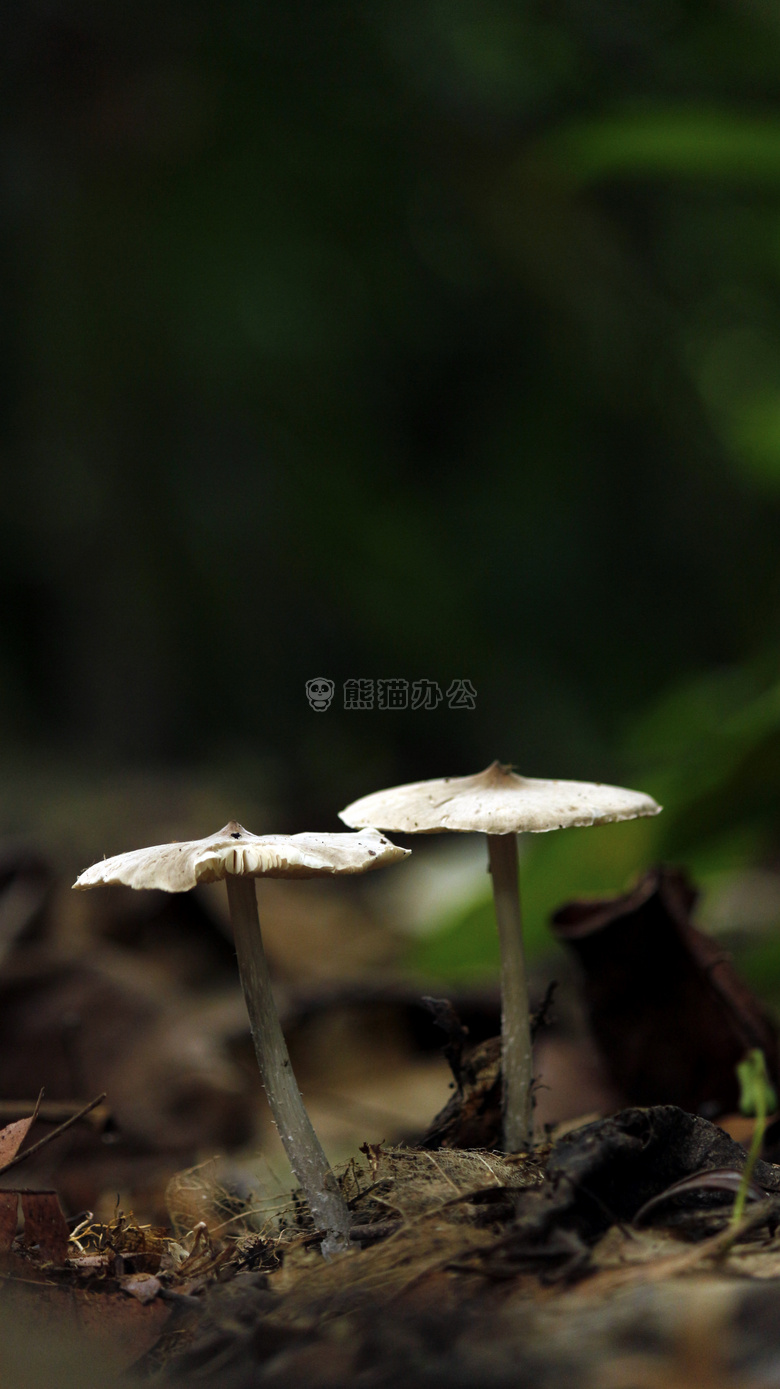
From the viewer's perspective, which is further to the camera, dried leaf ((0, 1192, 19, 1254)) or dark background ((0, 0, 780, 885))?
dark background ((0, 0, 780, 885))

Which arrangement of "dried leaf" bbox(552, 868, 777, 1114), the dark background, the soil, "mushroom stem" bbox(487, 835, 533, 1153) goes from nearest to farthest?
the soil → "mushroom stem" bbox(487, 835, 533, 1153) → "dried leaf" bbox(552, 868, 777, 1114) → the dark background

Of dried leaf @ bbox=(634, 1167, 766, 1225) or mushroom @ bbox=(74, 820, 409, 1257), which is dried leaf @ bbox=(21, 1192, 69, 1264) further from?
dried leaf @ bbox=(634, 1167, 766, 1225)

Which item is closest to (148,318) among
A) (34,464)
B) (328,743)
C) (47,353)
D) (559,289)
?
(47,353)

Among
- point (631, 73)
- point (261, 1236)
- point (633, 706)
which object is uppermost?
point (631, 73)

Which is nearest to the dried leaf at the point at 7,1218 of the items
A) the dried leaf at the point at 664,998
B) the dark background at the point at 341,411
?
the dried leaf at the point at 664,998

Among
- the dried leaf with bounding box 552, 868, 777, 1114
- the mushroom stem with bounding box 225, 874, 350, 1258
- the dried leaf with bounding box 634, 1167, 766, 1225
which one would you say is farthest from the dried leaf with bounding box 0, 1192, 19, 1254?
the dried leaf with bounding box 552, 868, 777, 1114

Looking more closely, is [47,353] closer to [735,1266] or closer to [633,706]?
[633,706]

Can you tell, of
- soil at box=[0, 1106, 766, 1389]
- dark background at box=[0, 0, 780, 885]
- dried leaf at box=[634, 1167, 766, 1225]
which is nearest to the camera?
soil at box=[0, 1106, 766, 1389]
